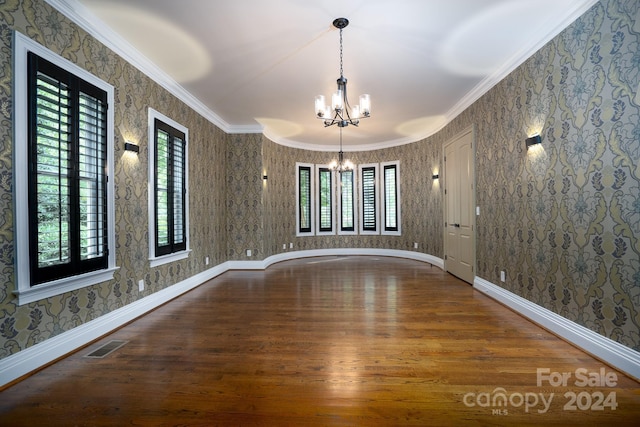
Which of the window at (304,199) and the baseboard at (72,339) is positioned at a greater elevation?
the window at (304,199)

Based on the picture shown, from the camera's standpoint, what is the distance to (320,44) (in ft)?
10.9

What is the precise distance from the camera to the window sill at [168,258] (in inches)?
154

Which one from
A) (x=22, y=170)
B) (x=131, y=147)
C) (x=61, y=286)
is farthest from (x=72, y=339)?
(x=131, y=147)

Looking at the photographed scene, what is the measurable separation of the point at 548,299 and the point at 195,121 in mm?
5520

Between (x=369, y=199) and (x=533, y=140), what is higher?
(x=533, y=140)

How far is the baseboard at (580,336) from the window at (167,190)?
457cm

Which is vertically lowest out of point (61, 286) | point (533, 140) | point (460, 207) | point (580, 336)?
point (580, 336)

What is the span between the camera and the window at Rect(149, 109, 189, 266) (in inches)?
155

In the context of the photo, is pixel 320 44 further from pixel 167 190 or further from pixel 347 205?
pixel 347 205

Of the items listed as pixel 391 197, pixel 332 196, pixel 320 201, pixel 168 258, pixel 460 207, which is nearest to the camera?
pixel 168 258

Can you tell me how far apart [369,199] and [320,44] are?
557 cm

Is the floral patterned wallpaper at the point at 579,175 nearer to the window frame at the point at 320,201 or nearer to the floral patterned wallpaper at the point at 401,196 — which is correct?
the floral patterned wallpaper at the point at 401,196

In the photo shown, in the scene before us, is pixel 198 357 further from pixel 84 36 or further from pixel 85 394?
pixel 84 36

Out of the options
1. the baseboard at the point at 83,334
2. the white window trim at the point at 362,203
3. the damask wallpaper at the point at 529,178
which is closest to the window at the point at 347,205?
the white window trim at the point at 362,203
